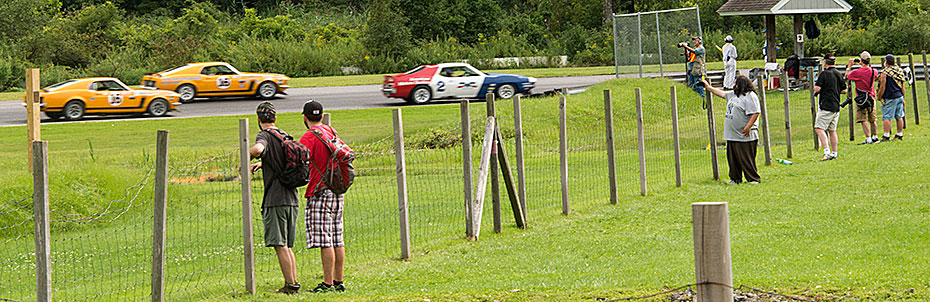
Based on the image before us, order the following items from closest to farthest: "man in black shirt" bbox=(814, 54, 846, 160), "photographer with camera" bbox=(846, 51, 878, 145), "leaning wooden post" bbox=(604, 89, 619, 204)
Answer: "leaning wooden post" bbox=(604, 89, 619, 204) < "man in black shirt" bbox=(814, 54, 846, 160) < "photographer with camera" bbox=(846, 51, 878, 145)

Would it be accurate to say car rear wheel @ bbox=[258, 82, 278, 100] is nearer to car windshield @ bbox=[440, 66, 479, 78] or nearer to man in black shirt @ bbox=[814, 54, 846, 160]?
car windshield @ bbox=[440, 66, 479, 78]

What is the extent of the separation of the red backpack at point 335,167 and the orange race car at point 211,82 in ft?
80.2

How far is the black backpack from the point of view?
25.2ft

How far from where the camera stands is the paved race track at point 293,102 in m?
28.4

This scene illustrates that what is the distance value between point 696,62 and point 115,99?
1612cm

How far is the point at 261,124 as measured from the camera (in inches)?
308

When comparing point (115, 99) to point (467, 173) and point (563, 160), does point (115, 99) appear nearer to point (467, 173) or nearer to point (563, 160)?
point (563, 160)

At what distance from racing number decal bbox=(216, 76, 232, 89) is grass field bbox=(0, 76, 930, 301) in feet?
38.0

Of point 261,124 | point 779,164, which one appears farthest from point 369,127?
point 261,124

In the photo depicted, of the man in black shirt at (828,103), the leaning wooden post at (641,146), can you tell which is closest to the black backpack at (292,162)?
the leaning wooden post at (641,146)

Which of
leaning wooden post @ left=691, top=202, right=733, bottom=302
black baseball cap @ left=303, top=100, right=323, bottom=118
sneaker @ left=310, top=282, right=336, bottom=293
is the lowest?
sneaker @ left=310, top=282, right=336, bottom=293

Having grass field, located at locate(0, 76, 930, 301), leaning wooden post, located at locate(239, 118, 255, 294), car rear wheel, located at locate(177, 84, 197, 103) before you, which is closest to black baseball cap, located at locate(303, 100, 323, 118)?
leaning wooden post, located at locate(239, 118, 255, 294)

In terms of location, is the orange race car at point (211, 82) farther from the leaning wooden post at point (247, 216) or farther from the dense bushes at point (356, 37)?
the leaning wooden post at point (247, 216)

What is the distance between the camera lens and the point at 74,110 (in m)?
27.6
